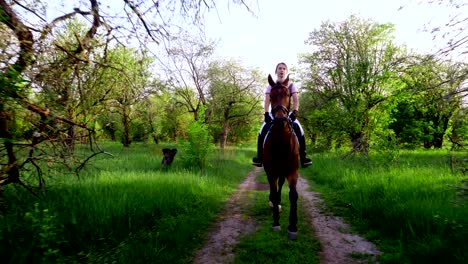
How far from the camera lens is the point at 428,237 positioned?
452 centimetres

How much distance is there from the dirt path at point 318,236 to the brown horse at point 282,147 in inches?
25.1

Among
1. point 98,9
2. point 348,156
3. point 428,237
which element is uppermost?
point 98,9

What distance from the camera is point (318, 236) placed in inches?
225

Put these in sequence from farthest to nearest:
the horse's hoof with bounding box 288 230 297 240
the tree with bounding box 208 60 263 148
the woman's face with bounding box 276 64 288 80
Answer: the tree with bounding box 208 60 263 148 < the woman's face with bounding box 276 64 288 80 < the horse's hoof with bounding box 288 230 297 240

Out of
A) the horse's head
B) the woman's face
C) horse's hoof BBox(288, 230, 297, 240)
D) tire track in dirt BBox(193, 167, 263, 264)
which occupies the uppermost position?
the woman's face

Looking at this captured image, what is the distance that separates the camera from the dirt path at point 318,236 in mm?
4766

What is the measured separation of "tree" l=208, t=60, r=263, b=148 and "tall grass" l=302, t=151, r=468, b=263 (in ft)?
Result: 93.0

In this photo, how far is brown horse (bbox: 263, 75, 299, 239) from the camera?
18.9ft

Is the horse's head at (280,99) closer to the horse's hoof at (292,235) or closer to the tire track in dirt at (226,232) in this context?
the horse's hoof at (292,235)

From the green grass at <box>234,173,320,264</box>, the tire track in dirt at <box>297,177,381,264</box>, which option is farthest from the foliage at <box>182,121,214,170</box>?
the green grass at <box>234,173,320,264</box>

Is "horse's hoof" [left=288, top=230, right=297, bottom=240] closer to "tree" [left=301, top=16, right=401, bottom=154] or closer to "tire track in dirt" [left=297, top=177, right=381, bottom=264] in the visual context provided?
"tire track in dirt" [left=297, top=177, right=381, bottom=264]

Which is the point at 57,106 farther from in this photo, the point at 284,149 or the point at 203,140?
the point at 203,140

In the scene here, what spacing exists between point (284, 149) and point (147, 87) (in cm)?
292

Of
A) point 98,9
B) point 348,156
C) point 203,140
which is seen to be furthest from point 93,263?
point 348,156
